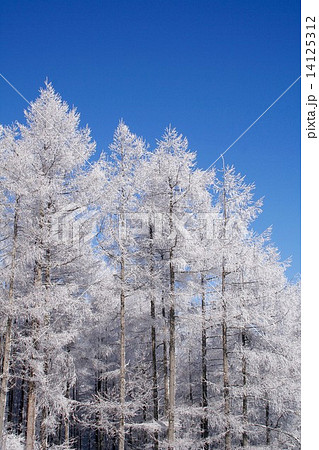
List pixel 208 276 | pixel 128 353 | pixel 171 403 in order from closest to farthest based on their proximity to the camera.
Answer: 1. pixel 171 403
2. pixel 208 276
3. pixel 128 353

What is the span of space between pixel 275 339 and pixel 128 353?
33.1 ft

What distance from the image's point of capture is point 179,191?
15227 mm

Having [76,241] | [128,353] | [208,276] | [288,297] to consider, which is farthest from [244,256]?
[128,353]

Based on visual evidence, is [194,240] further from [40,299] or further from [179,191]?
[40,299]

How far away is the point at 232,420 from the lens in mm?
13938

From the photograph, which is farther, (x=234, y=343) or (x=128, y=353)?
(x=128, y=353)

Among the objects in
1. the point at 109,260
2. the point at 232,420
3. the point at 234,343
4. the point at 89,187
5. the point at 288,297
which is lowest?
the point at 232,420

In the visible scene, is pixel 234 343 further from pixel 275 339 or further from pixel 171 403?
pixel 171 403

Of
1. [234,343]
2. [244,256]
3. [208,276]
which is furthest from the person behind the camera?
[234,343]

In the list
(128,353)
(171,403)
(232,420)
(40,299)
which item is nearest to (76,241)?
(40,299)

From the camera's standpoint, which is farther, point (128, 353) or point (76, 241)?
point (128, 353)

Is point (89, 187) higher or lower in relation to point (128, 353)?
higher

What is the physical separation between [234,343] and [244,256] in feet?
16.7
